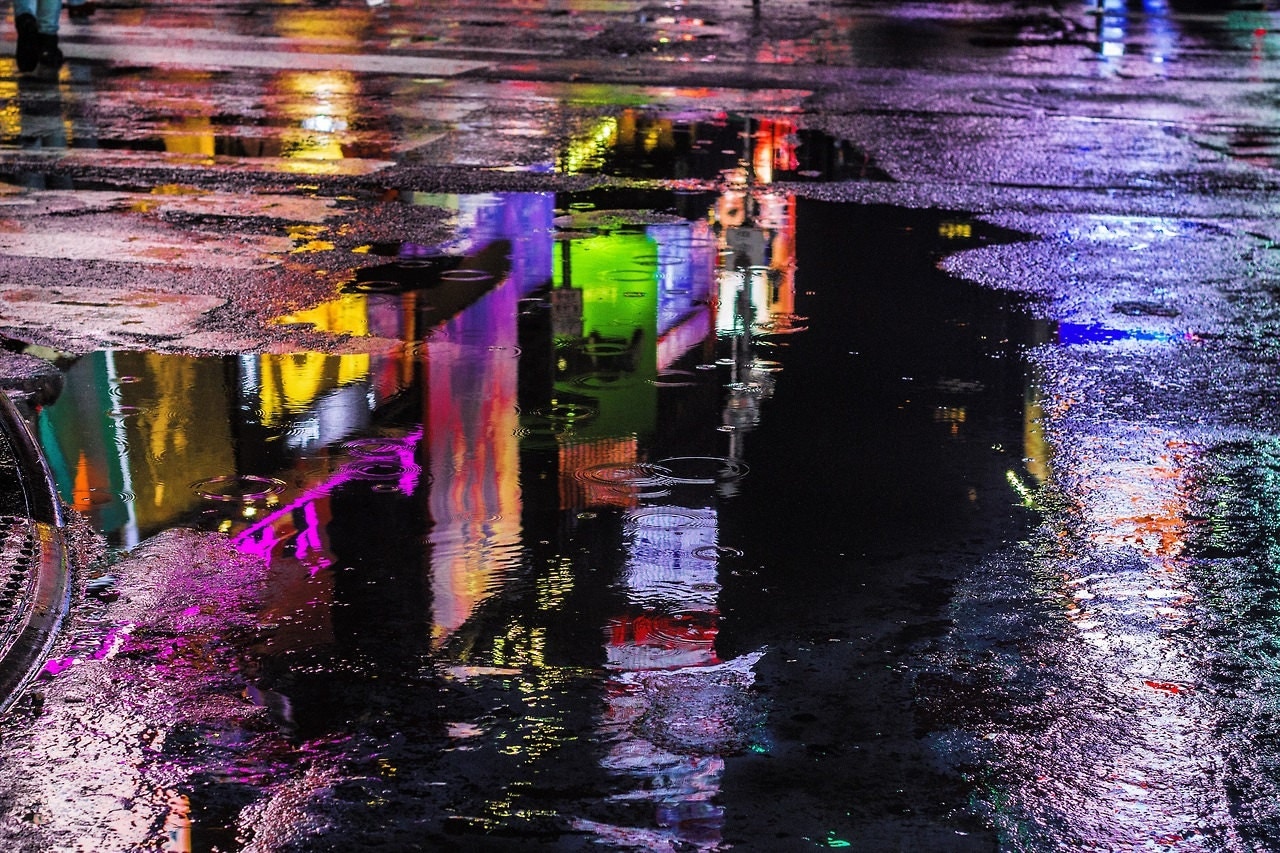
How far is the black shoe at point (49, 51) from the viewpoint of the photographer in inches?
637

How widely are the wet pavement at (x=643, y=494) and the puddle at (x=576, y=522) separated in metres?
0.02

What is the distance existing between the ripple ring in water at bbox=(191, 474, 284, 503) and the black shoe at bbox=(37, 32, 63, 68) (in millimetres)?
12402

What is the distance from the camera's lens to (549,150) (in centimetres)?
1222

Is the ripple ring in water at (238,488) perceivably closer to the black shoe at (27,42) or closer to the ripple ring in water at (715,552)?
the ripple ring in water at (715,552)

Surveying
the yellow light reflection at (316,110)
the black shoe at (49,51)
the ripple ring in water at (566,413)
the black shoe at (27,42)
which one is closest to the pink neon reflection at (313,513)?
the ripple ring in water at (566,413)

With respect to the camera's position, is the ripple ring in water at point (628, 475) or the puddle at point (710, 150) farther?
the puddle at point (710, 150)

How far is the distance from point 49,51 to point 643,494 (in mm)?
13129

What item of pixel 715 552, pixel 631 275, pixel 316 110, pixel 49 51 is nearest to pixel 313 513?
pixel 715 552

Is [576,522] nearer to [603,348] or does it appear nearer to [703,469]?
[703,469]

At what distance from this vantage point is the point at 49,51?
16.3 metres

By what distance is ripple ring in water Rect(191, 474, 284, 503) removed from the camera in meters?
5.08

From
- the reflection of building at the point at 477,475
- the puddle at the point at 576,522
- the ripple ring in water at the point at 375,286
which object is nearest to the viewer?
the puddle at the point at 576,522

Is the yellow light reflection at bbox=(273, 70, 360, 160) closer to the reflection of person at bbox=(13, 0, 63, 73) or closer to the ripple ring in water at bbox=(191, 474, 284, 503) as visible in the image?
the reflection of person at bbox=(13, 0, 63, 73)

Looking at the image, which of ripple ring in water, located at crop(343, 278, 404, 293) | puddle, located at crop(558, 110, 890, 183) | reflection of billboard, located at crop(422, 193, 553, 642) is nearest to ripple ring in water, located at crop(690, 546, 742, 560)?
reflection of billboard, located at crop(422, 193, 553, 642)
